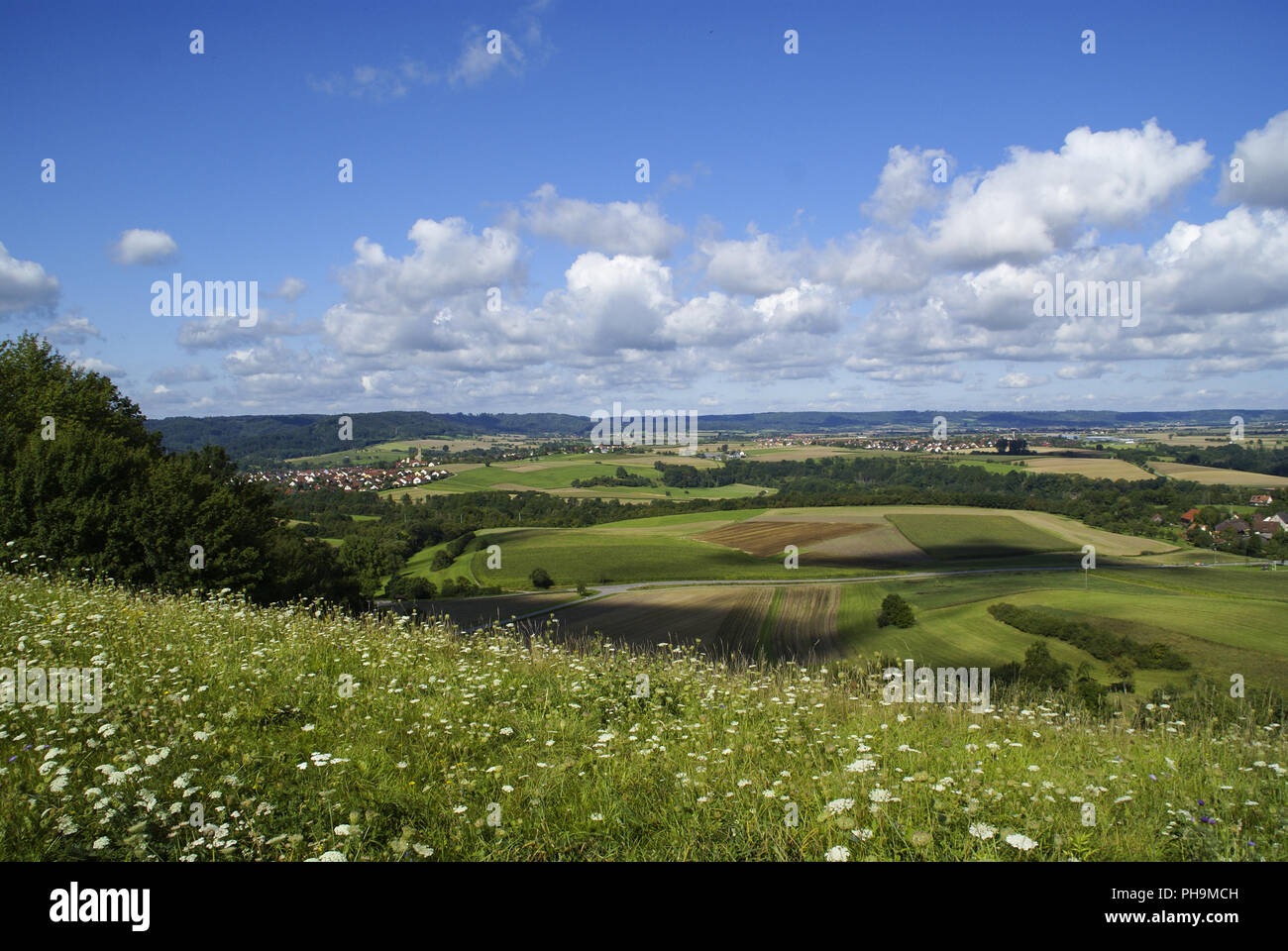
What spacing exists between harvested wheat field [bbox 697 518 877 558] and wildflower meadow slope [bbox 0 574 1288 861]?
209 ft

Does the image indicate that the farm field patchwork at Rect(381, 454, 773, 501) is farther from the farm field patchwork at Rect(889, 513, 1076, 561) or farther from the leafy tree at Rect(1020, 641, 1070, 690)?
the leafy tree at Rect(1020, 641, 1070, 690)

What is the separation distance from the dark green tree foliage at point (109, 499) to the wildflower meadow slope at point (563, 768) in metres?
14.0

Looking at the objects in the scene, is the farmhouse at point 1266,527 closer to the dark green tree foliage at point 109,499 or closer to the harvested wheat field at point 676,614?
the harvested wheat field at point 676,614

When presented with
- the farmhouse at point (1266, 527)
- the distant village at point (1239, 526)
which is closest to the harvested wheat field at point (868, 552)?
the distant village at point (1239, 526)

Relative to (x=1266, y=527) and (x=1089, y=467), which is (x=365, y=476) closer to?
(x=1266, y=527)

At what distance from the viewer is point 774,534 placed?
7750 cm

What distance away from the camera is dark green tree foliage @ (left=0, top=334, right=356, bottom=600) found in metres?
20.2

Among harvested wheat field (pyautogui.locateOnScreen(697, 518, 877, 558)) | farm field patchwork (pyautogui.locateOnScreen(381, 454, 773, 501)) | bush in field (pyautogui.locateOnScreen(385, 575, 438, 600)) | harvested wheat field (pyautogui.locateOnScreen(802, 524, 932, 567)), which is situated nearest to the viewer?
bush in field (pyautogui.locateOnScreen(385, 575, 438, 600))

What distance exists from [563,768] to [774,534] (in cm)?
7483

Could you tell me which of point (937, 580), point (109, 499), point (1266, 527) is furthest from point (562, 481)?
point (109, 499)

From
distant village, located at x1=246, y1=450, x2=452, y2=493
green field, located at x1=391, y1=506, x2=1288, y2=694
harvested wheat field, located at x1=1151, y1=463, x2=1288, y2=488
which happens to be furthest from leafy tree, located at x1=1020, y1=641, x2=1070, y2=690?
distant village, located at x1=246, y1=450, x2=452, y2=493
